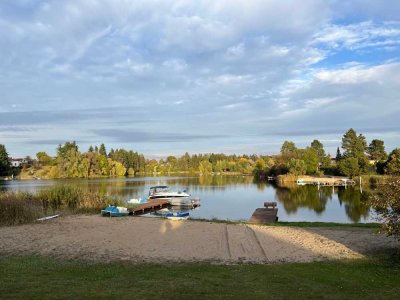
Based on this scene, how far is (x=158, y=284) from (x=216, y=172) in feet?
473

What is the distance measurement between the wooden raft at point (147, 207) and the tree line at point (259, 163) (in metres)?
28.5

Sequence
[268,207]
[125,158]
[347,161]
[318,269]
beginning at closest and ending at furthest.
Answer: [318,269]
[268,207]
[347,161]
[125,158]

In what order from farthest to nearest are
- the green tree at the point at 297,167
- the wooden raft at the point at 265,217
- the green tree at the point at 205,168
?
the green tree at the point at 205,168 → the green tree at the point at 297,167 → the wooden raft at the point at 265,217

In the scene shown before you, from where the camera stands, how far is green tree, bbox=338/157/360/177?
76500mm

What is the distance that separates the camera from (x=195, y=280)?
7.82 m

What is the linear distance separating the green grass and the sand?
1177 mm

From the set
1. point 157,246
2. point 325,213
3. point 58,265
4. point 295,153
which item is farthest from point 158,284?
point 295,153

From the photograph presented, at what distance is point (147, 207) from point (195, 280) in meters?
26.0

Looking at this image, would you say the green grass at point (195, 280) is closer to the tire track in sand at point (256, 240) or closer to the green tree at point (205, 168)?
the tire track in sand at point (256, 240)

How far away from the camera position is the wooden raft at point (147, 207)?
29.3 m

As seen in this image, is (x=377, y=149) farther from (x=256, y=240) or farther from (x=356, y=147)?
(x=256, y=240)

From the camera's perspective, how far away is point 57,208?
24969 millimetres

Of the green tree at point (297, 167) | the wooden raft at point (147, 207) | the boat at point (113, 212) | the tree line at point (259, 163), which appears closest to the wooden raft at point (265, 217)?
the boat at point (113, 212)

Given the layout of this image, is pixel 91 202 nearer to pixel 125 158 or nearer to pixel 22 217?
pixel 22 217
